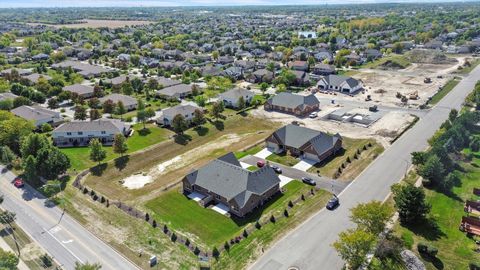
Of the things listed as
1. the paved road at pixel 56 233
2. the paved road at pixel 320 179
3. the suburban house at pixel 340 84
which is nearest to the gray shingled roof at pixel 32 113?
the paved road at pixel 56 233

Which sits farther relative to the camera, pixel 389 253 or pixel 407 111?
pixel 407 111

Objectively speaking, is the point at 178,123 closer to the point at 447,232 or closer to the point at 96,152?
the point at 96,152

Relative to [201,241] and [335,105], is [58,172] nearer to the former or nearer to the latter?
[201,241]

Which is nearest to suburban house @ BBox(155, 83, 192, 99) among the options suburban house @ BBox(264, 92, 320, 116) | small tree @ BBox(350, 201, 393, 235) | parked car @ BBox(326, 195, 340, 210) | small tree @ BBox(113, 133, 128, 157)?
suburban house @ BBox(264, 92, 320, 116)

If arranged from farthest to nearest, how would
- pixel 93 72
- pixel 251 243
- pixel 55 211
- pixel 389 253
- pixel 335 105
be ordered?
1. pixel 93 72
2. pixel 335 105
3. pixel 55 211
4. pixel 251 243
5. pixel 389 253

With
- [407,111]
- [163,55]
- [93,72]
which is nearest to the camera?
[407,111]

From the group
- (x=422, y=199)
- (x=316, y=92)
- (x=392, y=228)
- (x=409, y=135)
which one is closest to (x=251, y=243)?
(x=392, y=228)
